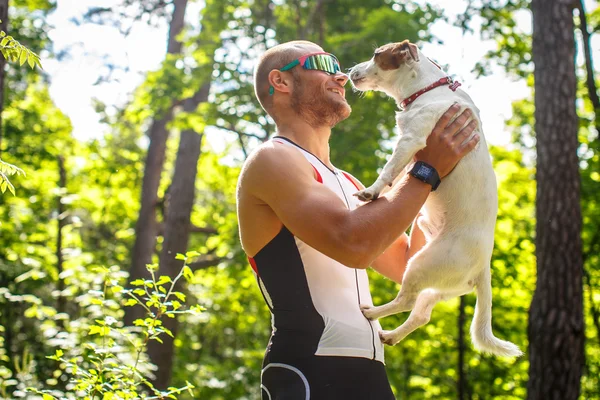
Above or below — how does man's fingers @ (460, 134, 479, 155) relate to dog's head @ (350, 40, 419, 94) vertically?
below

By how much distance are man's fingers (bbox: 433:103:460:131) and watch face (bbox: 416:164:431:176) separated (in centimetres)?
25

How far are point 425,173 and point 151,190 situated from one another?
1184cm

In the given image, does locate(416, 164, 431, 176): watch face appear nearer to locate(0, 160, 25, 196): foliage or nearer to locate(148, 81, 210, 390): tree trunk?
locate(0, 160, 25, 196): foliage

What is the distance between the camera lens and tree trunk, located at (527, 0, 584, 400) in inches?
225

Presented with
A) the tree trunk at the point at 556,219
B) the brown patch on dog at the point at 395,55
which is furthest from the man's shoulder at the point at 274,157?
the tree trunk at the point at 556,219

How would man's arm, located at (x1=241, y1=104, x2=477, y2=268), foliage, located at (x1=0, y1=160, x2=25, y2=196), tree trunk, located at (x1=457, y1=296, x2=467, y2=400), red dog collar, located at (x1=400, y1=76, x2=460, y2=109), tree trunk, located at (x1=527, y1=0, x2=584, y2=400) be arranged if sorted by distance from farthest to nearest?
tree trunk, located at (x1=457, y1=296, x2=467, y2=400), tree trunk, located at (x1=527, y1=0, x2=584, y2=400), red dog collar, located at (x1=400, y1=76, x2=460, y2=109), foliage, located at (x1=0, y1=160, x2=25, y2=196), man's arm, located at (x1=241, y1=104, x2=477, y2=268)

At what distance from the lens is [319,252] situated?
7.16 ft

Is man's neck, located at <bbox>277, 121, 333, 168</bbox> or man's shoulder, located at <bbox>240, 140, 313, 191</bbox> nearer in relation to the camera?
man's shoulder, located at <bbox>240, 140, 313, 191</bbox>

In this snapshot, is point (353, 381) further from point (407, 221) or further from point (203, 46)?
point (203, 46)

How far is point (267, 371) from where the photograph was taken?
2.16 metres

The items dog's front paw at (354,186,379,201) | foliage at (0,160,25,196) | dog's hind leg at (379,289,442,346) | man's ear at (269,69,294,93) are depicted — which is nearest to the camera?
foliage at (0,160,25,196)

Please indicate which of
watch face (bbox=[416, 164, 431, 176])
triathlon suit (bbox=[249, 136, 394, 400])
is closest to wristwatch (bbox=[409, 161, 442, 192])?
watch face (bbox=[416, 164, 431, 176])

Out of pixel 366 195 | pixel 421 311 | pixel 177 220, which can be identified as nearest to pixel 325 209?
pixel 366 195

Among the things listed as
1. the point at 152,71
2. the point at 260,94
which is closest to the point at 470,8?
the point at 152,71
